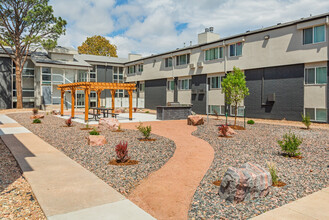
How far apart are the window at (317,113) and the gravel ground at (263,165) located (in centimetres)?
820

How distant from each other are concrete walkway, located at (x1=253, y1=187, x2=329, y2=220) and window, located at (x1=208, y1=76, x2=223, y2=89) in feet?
75.9

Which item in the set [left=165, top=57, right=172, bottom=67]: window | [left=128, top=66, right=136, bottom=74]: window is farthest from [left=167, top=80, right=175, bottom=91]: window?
[left=128, top=66, right=136, bottom=74]: window

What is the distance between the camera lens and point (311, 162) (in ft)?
27.0

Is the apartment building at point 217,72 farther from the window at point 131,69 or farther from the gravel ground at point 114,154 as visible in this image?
the gravel ground at point 114,154

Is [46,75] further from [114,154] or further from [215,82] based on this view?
[114,154]

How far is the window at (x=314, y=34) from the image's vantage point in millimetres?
19188

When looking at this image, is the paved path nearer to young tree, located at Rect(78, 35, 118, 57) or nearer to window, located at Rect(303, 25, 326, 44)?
window, located at Rect(303, 25, 326, 44)

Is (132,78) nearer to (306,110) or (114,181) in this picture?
(306,110)

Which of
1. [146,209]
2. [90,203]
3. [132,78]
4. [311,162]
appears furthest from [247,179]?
[132,78]

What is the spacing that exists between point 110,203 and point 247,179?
272cm

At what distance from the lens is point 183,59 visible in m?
32.3

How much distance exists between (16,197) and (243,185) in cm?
452

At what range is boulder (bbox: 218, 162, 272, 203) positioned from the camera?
5027 millimetres

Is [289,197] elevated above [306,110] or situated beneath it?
situated beneath
